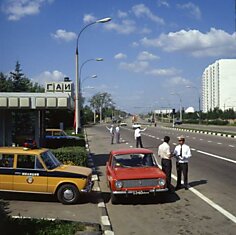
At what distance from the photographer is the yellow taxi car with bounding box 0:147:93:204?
10000 mm

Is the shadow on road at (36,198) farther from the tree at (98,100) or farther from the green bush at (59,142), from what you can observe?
the tree at (98,100)

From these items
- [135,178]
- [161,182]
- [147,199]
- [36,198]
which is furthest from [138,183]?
[36,198]

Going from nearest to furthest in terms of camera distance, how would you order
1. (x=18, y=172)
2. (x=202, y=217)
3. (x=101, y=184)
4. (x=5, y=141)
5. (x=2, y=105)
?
(x=202, y=217), (x=18, y=172), (x=101, y=184), (x=2, y=105), (x=5, y=141)

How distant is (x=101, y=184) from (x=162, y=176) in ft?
12.2

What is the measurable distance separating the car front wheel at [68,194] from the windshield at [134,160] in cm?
149

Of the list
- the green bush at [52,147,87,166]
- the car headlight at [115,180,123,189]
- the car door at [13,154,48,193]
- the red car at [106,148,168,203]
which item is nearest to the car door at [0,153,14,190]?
the car door at [13,154,48,193]

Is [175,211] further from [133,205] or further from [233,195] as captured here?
[233,195]

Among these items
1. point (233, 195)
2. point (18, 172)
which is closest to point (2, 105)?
point (18, 172)

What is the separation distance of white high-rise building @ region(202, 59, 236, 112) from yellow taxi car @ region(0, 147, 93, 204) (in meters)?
51.8

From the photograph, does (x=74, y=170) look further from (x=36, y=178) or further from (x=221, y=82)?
(x=221, y=82)

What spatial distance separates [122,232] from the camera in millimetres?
7594

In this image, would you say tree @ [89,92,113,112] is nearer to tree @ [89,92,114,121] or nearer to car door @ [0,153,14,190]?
tree @ [89,92,114,121]

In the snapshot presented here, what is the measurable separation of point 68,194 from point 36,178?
85 centimetres

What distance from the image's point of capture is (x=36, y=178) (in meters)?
9.99
